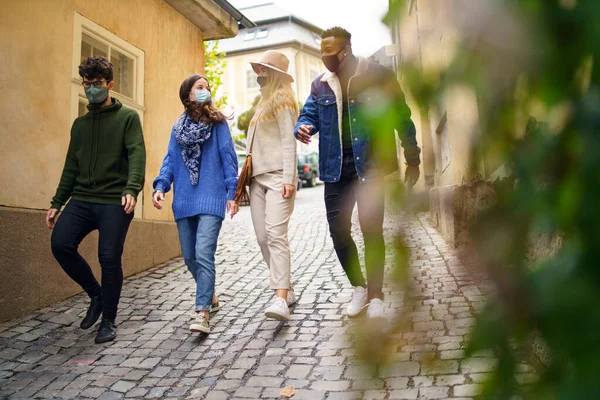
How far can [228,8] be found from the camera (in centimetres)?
858

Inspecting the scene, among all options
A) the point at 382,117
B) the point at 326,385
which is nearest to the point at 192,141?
the point at 326,385

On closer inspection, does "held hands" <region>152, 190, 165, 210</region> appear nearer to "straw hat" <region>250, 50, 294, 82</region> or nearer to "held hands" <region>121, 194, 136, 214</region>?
"held hands" <region>121, 194, 136, 214</region>

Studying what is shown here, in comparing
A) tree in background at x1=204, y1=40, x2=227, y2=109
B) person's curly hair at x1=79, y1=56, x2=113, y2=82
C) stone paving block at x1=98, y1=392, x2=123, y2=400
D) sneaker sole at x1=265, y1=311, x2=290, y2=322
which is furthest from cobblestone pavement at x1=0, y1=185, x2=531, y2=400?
tree in background at x1=204, y1=40, x2=227, y2=109

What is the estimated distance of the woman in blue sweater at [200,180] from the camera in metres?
4.34

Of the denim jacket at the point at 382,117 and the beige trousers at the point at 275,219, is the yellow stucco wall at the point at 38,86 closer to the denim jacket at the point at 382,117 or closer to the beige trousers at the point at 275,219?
the beige trousers at the point at 275,219

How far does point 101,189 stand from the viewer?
4.28 m

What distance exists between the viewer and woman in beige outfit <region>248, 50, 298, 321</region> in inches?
170

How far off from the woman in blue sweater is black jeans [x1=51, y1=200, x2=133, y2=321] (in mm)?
333

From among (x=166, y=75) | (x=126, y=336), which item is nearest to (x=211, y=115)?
(x=126, y=336)

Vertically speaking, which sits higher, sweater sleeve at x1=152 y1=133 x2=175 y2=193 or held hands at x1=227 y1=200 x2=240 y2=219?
sweater sleeve at x1=152 y1=133 x2=175 y2=193

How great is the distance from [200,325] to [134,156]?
50.7 inches

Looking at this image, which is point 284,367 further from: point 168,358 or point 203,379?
point 168,358

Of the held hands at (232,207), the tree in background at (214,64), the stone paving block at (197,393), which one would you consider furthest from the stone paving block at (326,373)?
the tree in background at (214,64)

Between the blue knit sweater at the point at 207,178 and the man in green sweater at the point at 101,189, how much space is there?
0.26 metres
